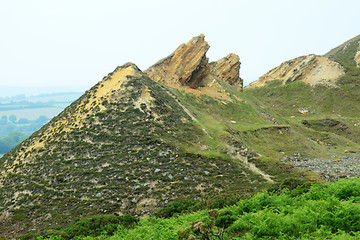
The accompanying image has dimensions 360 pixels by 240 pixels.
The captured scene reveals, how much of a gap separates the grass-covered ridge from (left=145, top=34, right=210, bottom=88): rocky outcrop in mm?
42875

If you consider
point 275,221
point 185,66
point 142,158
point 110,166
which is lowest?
point 275,221

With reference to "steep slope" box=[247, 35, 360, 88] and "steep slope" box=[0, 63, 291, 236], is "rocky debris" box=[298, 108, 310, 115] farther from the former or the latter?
"steep slope" box=[0, 63, 291, 236]

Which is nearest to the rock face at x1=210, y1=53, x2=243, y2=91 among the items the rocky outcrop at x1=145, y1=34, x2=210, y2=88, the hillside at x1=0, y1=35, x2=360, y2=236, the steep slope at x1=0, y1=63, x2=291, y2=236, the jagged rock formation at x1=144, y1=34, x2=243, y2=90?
the jagged rock formation at x1=144, y1=34, x2=243, y2=90

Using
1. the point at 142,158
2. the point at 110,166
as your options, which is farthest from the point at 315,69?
the point at 110,166

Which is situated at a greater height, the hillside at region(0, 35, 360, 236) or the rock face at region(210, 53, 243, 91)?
the rock face at region(210, 53, 243, 91)

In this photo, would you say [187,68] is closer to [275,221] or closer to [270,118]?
[270,118]

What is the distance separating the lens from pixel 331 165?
32781 mm

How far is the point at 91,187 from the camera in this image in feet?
84.5

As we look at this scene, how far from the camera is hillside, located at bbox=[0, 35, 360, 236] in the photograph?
24297 mm

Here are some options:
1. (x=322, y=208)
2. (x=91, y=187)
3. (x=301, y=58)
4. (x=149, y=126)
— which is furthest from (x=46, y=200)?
(x=301, y=58)

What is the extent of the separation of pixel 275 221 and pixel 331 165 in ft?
87.6

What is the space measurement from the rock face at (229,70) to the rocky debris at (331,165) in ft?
167

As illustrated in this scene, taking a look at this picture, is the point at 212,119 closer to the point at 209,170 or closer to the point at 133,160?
the point at 209,170

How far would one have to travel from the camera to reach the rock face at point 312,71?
95356 millimetres
